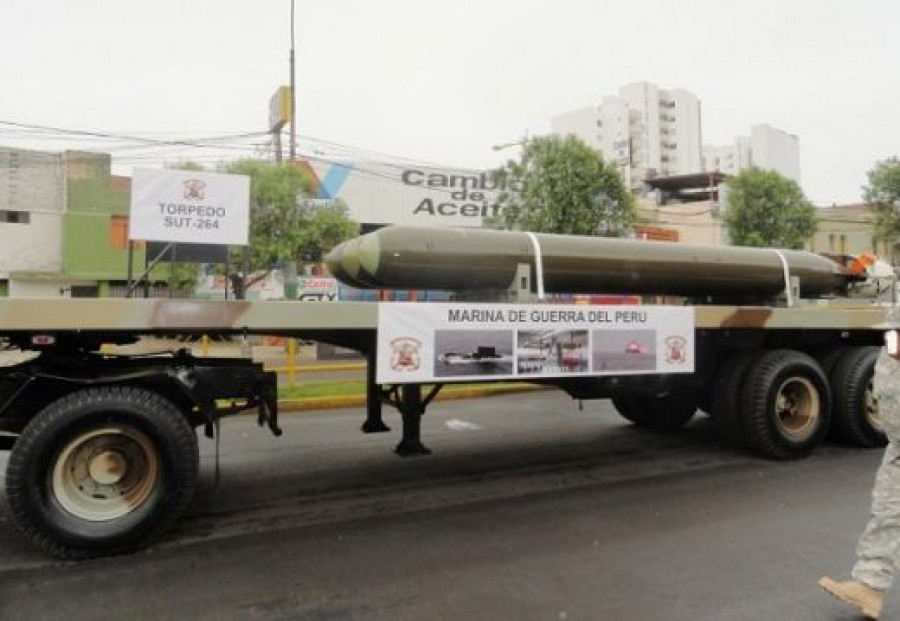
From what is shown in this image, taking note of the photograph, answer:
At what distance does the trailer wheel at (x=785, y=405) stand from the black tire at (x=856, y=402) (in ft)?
1.00

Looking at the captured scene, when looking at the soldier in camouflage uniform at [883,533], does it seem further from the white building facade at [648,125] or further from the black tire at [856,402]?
the white building facade at [648,125]

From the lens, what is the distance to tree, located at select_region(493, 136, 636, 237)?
22.0m

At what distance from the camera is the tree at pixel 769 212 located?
3225cm

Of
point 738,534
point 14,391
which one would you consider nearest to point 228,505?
point 14,391

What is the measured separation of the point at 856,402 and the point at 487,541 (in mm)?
4513

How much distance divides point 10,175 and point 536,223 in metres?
22.2

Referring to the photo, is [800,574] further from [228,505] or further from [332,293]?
[332,293]

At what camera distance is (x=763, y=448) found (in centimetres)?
664

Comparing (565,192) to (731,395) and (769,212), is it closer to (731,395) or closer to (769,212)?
(769,212)

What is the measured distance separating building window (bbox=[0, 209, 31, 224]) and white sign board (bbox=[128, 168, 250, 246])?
1119 inches

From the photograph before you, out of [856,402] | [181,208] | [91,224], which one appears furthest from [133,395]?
[91,224]

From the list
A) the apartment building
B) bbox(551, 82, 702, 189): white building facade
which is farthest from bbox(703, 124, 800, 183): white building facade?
the apartment building

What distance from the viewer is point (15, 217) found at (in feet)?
98.8

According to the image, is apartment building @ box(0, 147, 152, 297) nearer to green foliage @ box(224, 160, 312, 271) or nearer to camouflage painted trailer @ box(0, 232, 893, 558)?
green foliage @ box(224, 160, 312, 271)
